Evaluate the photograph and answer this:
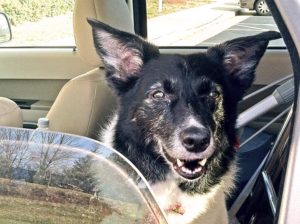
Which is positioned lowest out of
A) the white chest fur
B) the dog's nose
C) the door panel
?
the door panel

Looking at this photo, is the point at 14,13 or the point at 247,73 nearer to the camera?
the point at 247,73

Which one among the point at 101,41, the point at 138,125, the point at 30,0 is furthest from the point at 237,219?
the point at 30,0

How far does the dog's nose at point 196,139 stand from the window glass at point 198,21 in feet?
5.04

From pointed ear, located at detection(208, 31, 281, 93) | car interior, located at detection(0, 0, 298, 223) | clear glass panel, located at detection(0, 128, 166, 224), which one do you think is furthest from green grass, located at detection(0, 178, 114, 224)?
pointed ear, located at detection(208, 31, 281, 93)

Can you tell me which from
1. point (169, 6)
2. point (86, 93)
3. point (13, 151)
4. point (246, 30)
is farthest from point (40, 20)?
point (13, 151)

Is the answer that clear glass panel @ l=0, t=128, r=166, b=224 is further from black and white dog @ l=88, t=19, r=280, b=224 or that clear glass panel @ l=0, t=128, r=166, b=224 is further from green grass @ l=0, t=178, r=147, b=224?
black and white dog @ l=88, t=19, r=280, b=224

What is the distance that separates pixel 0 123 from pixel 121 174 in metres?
0.77

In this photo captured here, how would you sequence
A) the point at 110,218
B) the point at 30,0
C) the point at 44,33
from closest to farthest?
the point at 110,218
the point at 30,0
the point at 44,33

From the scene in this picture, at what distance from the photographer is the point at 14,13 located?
11.3ft

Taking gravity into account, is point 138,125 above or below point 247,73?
below

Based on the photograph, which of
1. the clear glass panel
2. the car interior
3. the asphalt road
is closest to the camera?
the clear glass panel

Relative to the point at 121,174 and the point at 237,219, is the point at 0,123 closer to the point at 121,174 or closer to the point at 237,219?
the point at 121,174

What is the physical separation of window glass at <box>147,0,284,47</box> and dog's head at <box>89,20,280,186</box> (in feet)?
3.40

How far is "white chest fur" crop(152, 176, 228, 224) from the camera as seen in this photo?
2.10 m
